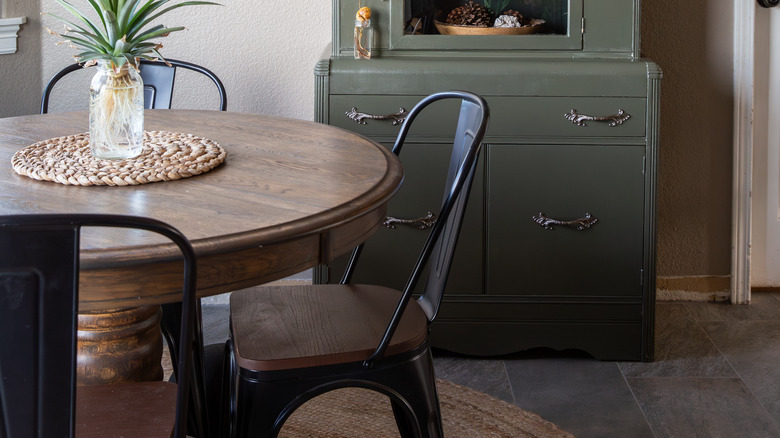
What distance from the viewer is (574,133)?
2486mm

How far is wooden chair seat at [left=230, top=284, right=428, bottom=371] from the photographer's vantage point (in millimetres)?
1459

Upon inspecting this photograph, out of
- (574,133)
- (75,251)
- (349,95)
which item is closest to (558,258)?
(574,133)

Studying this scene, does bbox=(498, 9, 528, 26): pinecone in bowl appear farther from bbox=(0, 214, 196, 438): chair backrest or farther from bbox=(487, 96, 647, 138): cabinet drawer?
bbox=(0, 214, 196, 438): chair backrest

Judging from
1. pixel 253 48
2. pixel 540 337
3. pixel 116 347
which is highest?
pixel 253 48

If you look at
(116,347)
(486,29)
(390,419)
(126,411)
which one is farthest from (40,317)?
(486,29)

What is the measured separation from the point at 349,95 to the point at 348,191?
3.61 feet

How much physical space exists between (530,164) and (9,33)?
5.90 ft

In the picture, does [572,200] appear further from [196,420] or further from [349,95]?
[196,420]

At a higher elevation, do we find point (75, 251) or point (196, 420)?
point (75, 251)

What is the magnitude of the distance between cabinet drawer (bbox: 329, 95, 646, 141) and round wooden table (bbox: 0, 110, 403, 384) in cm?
49

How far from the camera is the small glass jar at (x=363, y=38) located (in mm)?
2551

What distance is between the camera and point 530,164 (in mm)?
2512

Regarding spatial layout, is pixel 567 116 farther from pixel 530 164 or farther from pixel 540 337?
pixel 540 337

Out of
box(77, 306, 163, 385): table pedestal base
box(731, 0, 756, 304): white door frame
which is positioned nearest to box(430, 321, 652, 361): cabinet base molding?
box(731, 0, 756, 304): white door frame
